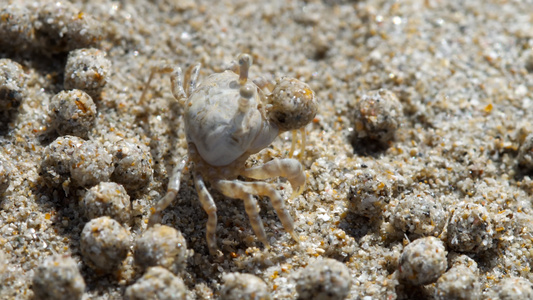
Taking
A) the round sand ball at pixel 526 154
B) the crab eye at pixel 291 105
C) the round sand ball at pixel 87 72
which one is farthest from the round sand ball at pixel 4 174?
the round sand ball at pixel 526 154

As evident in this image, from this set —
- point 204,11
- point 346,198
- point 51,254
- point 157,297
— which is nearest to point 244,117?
point 346,198

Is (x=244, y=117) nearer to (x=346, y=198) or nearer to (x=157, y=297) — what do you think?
(x=346, y=198)

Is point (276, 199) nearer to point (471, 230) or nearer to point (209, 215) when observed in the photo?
point (209, 215)

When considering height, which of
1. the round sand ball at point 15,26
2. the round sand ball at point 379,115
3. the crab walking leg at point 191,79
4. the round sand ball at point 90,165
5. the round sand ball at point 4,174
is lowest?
the round sand ball at point 4,174

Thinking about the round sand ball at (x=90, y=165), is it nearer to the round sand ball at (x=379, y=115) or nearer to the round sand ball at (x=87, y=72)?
the round sand ball at (x=87, y=72)

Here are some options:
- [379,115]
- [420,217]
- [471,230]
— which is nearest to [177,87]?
[379,115]
